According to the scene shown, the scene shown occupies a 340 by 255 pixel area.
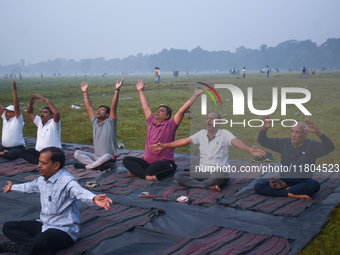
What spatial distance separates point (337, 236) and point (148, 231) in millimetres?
2488

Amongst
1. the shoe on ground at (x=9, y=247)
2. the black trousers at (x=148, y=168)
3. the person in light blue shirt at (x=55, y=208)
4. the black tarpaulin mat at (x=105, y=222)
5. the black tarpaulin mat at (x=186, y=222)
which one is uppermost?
the person in light blue shirt at (x=55, y=208)

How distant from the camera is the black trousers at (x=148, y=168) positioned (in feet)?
25.5

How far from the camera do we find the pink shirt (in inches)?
314

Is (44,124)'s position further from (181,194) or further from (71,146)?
(181,194)

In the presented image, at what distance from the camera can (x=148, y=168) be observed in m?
7.87

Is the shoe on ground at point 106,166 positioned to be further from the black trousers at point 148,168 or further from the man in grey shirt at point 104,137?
the black trousers at point 148,168

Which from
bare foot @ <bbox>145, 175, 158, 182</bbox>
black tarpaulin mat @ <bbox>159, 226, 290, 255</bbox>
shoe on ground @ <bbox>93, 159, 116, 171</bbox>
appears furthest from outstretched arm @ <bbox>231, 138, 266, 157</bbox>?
shoe on ground @ <bbox>93, 159, 116, 171</bbox>

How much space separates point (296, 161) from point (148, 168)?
2931mm

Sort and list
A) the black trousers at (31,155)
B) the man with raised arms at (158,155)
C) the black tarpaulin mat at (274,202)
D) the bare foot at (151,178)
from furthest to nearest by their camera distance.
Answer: the black trousers at (31,155), the man with raised arms at (158,155), the bare foot at (151,178), the black tarpaulin mat at (274,202)

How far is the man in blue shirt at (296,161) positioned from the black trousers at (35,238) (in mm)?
3499

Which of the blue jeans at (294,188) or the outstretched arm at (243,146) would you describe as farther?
the blue jeans at (294,188)

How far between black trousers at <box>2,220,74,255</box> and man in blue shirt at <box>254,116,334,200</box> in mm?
3499

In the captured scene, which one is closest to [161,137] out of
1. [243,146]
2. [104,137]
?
[104,137]

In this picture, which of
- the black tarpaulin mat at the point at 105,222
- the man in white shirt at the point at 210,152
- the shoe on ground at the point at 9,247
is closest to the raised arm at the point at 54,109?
the man in white shirt at the point at 210,152
